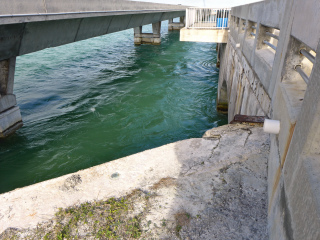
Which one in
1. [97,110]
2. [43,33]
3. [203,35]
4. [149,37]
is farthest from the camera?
[149,37]

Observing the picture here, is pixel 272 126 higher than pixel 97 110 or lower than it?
higher

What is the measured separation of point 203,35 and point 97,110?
8.37 meters

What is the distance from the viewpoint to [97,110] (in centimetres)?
1323

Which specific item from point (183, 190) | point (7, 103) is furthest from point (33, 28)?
point (183, 190)

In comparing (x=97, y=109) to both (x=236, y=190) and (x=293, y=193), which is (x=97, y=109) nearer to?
(x=236, y=190)

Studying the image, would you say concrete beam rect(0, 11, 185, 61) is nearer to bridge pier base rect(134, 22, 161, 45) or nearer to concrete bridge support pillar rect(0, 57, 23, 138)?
concrete bridge support pillar rect(0, 57, 23, 138)

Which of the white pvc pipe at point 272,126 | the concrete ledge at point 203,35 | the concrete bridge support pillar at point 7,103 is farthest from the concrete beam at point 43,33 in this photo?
the white pvc pipe at point 272,126

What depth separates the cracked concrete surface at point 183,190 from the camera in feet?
9.29

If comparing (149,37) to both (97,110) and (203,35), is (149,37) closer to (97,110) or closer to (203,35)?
(203,35)

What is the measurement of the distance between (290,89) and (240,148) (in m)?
1.28

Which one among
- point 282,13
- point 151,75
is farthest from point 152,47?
point 282,13

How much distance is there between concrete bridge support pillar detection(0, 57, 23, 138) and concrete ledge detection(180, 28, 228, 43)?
990 cm

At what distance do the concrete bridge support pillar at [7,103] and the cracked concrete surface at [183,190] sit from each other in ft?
26.7

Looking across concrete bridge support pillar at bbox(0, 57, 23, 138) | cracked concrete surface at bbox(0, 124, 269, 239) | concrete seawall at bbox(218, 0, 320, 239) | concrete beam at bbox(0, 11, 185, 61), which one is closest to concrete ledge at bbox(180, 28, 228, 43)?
concrete beam at bbox(0, 11, 185, 61)
